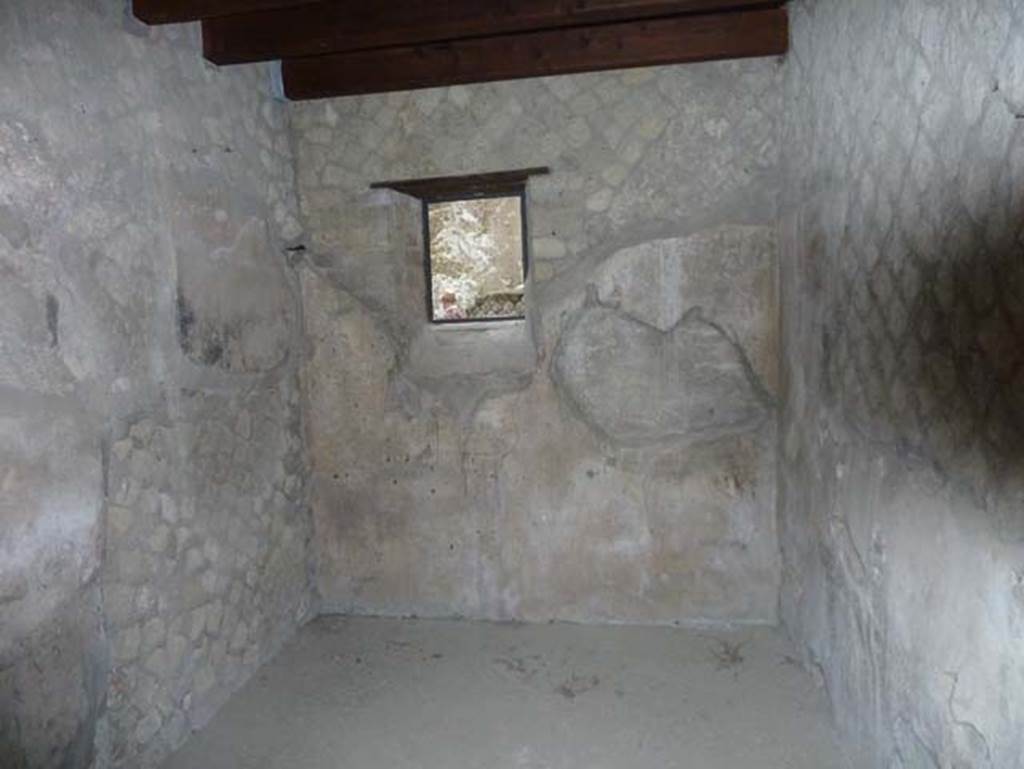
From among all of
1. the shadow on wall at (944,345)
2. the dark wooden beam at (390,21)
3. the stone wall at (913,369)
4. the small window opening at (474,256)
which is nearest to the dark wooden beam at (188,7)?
the dark wooden beam at (390,21)

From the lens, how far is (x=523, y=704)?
2033 mm

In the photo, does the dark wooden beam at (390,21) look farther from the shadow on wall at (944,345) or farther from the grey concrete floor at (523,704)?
the grey concrete floor at (523,704)

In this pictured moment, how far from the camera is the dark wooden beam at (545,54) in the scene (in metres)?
2.12

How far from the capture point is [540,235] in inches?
95.3

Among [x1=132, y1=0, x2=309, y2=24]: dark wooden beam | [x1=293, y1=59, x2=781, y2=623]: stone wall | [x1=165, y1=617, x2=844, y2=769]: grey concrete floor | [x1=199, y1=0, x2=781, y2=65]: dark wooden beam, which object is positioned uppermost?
[x1=199, y1=0, x2=781, y2=65]: dark wooden beam

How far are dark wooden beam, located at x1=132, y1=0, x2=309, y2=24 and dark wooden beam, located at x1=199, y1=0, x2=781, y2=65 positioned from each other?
0.23 metres

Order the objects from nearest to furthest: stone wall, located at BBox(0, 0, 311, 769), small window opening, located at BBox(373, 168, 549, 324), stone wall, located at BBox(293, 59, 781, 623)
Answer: stone wall, located at BBox(0, 0, 311, 769) < stone wall, located at BBox(293, 59, 781, 623) < small window opening, located at BBox(373, 168, 549, 324)

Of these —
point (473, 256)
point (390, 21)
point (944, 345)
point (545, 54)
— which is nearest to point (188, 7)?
point (390, 21)

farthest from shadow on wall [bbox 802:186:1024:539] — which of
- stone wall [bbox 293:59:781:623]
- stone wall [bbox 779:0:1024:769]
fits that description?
stone wall [bbox 293:59:781:623]

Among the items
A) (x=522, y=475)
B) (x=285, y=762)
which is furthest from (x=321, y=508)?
(x=285, y=762)

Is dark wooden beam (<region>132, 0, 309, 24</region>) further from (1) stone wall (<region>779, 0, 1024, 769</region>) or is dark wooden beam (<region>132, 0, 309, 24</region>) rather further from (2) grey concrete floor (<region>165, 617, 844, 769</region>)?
(2) grey concrete floor (<region>165, 617, 844, 769</region>)

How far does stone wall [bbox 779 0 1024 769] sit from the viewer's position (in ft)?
3.35

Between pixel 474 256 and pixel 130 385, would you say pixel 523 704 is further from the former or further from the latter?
pixel 474 256

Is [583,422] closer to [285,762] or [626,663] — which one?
[626,663]
